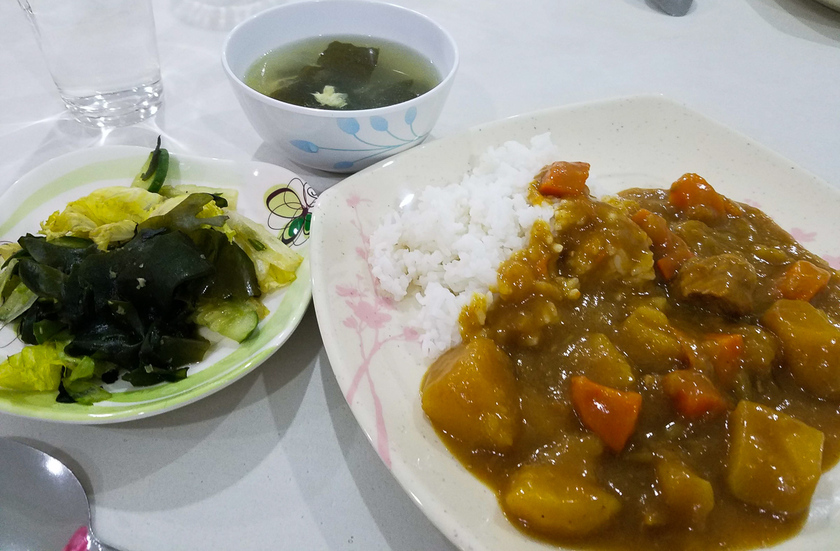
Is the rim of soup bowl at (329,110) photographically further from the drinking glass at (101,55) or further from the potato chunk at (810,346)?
the potato chunk at (810,346)

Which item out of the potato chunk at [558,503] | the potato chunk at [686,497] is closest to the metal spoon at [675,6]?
the potato chunk at [686,497]

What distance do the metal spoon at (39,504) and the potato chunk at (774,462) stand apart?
1.72 m

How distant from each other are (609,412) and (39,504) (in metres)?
1.59

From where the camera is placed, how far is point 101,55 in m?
2.61

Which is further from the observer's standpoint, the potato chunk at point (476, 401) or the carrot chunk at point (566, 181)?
the carrot chunk at point (566, 181)

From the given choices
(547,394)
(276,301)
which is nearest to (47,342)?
(276,301)

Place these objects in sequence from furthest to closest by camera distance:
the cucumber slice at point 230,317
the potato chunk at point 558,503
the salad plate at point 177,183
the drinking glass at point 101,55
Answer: the drinking glass at point 101,55 < the cucumber slice at point 230,317 < the salad plate at point 177,183 < the potato chunk at point 558,503

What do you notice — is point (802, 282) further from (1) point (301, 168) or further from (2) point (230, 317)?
(1) point (301, 168)

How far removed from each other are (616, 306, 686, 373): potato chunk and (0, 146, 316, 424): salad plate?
109 centimetres

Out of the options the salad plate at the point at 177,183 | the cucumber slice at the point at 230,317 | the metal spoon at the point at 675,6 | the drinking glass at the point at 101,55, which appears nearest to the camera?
the salad plate at the point at 177,183

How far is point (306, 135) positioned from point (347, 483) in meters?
1.34

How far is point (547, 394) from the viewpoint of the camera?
64.4 inches

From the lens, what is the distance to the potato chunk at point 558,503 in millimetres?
1324

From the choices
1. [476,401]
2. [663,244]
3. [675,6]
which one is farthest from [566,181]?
[675,6]
